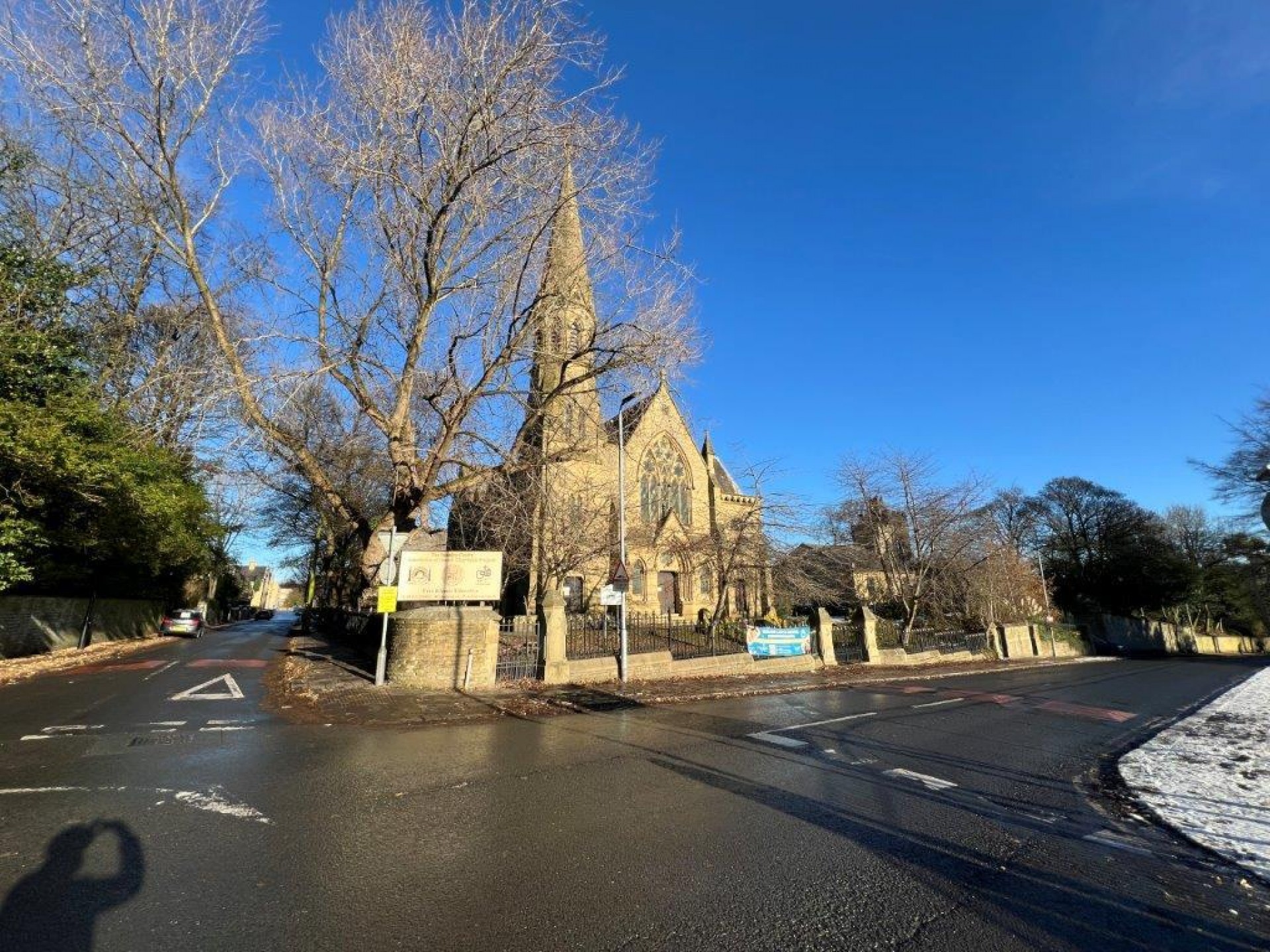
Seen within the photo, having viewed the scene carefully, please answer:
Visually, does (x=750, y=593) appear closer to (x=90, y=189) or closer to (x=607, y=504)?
(x=607, y=504)

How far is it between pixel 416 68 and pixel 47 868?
12.5 m

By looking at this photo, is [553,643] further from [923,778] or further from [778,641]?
[923,778]

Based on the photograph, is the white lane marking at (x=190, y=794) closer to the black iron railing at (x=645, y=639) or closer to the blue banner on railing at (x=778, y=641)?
the black iron railing at (x=645, y=639)

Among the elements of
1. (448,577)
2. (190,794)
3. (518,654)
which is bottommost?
(190,794)

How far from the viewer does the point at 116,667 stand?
1614 cm

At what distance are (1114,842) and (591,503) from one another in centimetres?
2014

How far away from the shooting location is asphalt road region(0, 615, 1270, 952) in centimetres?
347

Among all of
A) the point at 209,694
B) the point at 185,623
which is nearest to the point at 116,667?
the point at 209,694

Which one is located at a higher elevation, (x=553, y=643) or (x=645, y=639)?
(x=645, y=639)

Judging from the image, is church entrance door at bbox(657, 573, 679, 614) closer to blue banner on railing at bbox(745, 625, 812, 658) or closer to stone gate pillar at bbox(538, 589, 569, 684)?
blue banner on railing at bbox(745, 625, 812, 658)

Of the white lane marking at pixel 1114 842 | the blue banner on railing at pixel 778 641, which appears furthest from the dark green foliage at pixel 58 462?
the blue banner on railing at pixel 778 641

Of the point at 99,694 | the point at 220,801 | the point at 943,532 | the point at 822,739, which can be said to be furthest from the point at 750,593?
the point at 220,801

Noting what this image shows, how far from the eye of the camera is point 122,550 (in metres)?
21.6

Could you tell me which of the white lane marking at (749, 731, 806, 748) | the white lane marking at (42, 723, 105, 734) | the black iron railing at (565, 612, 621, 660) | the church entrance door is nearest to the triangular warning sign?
the white lane marking at (42, 723, 105, 734)
